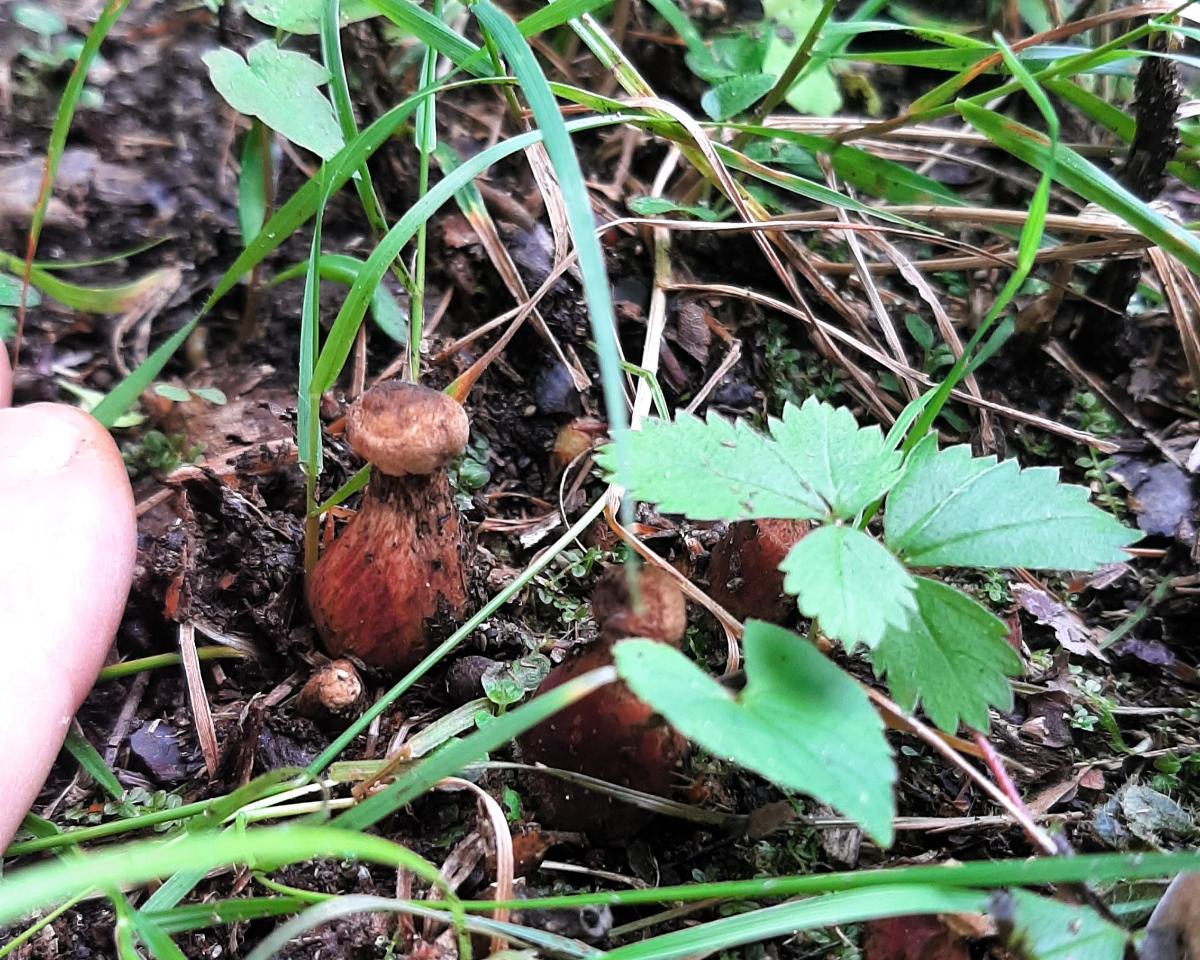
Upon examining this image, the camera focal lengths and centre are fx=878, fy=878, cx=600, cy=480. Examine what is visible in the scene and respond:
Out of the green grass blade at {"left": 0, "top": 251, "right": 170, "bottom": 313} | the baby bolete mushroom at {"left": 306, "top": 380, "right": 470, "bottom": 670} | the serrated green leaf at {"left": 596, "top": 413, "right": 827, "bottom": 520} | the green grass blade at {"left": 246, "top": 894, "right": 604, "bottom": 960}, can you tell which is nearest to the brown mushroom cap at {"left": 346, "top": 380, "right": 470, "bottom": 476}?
the baby bolete mushroom at {"left": 306, "top": 380, "right": 470, "bottom": 670}

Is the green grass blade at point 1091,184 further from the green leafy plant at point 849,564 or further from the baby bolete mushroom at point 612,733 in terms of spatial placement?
the baby bolete mushroom at point 612,733

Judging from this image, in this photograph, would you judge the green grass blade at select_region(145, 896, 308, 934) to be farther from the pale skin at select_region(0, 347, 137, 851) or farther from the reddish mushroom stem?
the reddish mushroom stem

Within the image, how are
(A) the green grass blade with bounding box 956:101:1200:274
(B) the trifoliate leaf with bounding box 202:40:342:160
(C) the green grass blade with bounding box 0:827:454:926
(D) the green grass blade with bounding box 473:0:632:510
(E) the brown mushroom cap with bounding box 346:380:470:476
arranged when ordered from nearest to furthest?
(C) the green grass blade with bounding box 0:827:454:926 < (D) the green grass blade with bounding box 473:0:632:510 < (E) the brown mushroom cap with bounding box 346:380:470:476 < (A) the green grass blade with bounding box 956:101:1200:274 < (B) the trifoliate leaf with bounding box 202:40:342:160

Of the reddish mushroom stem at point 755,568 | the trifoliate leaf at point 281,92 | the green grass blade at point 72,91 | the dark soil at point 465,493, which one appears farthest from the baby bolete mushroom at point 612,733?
the green grass blade at point 72,91

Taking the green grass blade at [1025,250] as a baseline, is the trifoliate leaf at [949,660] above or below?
below

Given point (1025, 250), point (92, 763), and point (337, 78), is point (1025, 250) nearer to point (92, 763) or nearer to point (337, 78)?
point (337, 78)

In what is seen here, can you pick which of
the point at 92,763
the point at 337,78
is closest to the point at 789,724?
the point at 92,763

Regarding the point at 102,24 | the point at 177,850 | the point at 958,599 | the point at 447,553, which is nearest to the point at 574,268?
the point at 447,553

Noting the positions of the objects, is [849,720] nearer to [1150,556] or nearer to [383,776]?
[383,776]
